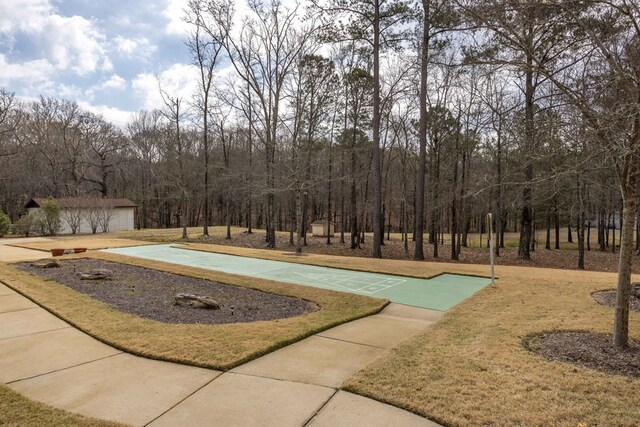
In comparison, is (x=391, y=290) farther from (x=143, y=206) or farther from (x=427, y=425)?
(x=143, y=206)

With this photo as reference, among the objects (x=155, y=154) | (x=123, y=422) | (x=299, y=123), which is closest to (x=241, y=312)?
(x=123, y=422)

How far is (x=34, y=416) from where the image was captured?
302 centimetres

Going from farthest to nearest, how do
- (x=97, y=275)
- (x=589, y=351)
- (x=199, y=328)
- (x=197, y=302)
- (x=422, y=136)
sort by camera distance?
(x=422, y=136)
(x=97, y=275)
(x=197, y=302)
(x=199, y=328)
(x=589, y=351)

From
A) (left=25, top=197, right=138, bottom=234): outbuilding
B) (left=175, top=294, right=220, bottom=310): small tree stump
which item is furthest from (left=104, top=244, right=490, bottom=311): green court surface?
(left=25, top=197, right=138, bottom=234): outbuilding

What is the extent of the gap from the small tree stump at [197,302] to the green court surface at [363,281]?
301 centimetres

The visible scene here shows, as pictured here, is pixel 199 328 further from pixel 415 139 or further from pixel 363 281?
pixel 415 139

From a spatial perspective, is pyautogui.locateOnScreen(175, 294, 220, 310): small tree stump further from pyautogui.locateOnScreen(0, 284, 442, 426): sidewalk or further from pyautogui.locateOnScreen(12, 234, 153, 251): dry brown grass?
pyautogui.locateOnScreen(12, 234, 153, 251): dry brown grass

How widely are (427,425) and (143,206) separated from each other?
47938mm

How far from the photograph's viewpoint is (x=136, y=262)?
41.2ft

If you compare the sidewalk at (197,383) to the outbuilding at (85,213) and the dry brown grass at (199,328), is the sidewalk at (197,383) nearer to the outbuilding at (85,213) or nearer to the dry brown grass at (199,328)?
the dry brown grass at (199,328)

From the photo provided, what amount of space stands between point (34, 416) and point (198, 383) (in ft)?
4.21

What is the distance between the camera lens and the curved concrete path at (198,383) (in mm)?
3090

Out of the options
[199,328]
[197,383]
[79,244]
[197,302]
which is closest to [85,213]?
[79,244]

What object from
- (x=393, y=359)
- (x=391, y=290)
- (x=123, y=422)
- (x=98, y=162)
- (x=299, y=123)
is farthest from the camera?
(x=98, y=162)
